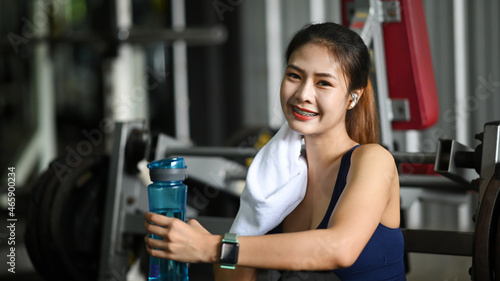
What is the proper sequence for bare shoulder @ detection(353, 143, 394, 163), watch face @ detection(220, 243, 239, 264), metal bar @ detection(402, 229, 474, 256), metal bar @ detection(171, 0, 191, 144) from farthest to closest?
metal bar @ detection(171, 0, 191, 144) < metal bar @ detection(402, 229, 474, 256) < bare shoulder @ detection(353, 143, 394, 163) < watch face @ detection(220, 243, 239, 264)

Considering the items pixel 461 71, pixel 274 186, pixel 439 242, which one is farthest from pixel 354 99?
pixel 461 71

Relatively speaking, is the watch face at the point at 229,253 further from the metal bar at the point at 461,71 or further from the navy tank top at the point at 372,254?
the metal bar at the point at 461,71

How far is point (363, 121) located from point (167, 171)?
456mm

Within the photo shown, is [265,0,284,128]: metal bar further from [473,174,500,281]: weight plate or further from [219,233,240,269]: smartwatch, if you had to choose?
[219,233,240,269]: smartwatch

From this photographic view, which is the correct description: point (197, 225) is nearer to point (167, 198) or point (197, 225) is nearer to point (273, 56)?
point (167, 198)

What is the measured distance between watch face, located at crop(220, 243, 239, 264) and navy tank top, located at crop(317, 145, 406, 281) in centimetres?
21

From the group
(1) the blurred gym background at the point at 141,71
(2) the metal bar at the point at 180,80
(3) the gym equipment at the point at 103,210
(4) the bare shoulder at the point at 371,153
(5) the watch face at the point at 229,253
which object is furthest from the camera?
(2) the metal bar at the point at 180,80

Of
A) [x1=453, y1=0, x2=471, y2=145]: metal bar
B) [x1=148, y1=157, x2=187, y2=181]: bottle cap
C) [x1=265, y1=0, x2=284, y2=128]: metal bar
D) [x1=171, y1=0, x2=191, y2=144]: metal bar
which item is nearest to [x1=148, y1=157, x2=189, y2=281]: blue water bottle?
[x1=148, y1=157, x2=187, y2=181]: bottle cap

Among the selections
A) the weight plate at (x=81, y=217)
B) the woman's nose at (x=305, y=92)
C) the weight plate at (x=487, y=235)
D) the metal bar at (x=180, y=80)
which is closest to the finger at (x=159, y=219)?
the woman's nose at (x=305, y=92)

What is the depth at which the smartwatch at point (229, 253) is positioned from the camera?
92 cm

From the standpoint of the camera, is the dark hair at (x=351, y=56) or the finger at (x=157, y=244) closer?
the finger at (x=157, y=244)

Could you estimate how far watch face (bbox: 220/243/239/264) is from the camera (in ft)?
3.02

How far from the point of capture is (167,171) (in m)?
0.98

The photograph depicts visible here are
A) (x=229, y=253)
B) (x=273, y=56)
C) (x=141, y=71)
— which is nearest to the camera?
(x=229, y=253)
